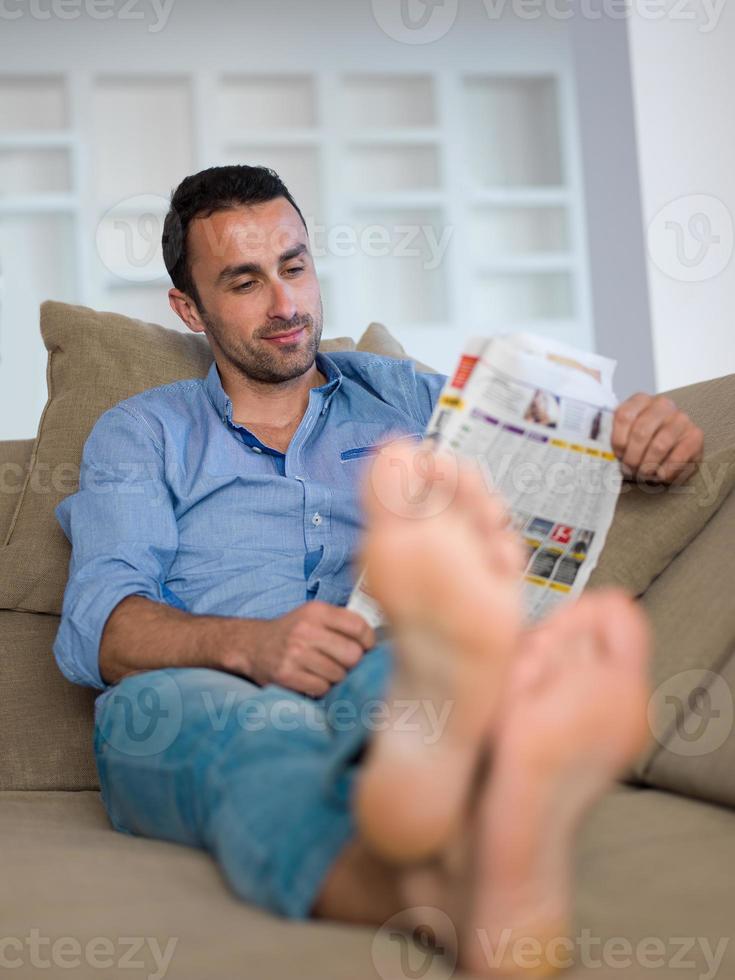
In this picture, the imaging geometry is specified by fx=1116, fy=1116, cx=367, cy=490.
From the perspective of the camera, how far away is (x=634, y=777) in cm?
125

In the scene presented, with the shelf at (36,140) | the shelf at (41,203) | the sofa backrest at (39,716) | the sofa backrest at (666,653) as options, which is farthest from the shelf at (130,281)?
the sofa backrest at (39,716)

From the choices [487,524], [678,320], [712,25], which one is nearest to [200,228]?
[487,524]

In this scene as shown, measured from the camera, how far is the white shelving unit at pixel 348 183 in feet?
14.2

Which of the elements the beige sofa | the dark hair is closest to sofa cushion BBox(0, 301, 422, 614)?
the beige sofa

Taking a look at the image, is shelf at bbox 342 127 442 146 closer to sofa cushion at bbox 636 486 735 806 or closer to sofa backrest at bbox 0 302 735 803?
sofa backrest at bbox 0 302 735 803

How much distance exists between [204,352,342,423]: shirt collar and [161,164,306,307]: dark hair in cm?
16

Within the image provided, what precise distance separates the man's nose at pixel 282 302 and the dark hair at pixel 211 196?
0.13m

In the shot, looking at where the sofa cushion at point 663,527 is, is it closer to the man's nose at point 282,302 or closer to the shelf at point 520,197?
the man's nose at point 282,302

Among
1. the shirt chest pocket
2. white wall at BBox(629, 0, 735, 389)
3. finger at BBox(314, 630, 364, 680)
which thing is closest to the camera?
finger at BBox(314, 630, 364, 680)

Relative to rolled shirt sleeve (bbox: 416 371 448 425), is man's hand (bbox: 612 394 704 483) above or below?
below

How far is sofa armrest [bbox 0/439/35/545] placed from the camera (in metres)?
1.67

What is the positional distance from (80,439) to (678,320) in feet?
5.83

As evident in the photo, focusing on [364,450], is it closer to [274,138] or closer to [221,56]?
[274,138]

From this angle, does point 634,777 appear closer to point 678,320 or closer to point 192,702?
point 192,702
